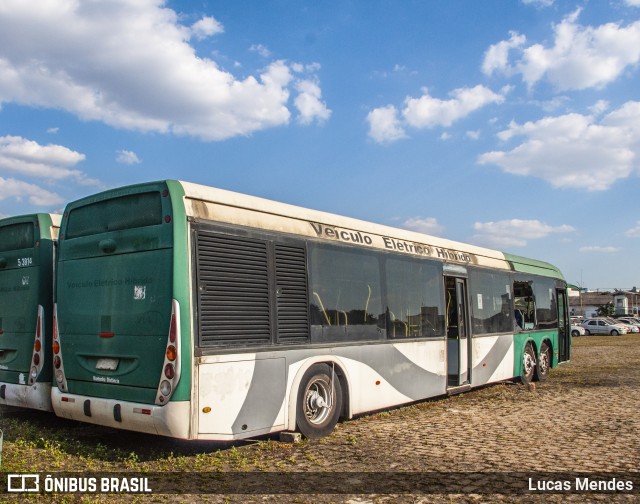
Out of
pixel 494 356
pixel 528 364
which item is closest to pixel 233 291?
pixel 494 356

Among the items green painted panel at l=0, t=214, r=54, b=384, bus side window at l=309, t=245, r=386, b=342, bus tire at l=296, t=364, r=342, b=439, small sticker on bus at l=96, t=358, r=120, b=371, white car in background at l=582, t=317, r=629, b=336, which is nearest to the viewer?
small sticker on bus at l=96, t=358, r=120, b=371

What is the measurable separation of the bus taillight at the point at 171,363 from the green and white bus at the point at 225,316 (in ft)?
0.05

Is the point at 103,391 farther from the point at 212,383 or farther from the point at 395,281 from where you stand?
the point at 395,281

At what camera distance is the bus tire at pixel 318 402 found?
800 cm

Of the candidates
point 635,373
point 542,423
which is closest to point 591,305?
point 635,373

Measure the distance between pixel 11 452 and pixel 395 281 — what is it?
19.9 feet

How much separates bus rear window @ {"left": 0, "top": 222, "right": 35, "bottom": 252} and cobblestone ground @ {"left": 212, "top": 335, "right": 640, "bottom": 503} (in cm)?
Answer: 504

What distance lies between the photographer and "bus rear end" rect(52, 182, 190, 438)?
661 centimetres

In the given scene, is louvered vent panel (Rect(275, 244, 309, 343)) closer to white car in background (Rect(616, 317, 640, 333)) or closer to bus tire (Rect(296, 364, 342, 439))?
bus tire (Rect(296, 364, 342, 439))

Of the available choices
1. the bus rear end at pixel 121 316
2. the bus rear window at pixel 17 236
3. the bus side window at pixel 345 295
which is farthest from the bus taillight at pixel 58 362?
the bus side window at pixel 345 295

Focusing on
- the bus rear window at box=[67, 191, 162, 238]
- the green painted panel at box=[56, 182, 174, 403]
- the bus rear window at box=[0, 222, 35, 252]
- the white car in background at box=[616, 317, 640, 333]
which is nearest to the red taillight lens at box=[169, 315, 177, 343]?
the green painted panel at box=[56, 182, 174, 403]

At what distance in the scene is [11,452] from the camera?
739cm

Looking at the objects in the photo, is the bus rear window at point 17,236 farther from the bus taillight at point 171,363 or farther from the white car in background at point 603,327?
the white car in background at point 603,327

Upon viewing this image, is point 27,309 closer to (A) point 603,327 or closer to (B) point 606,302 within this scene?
(A) point 603,327
